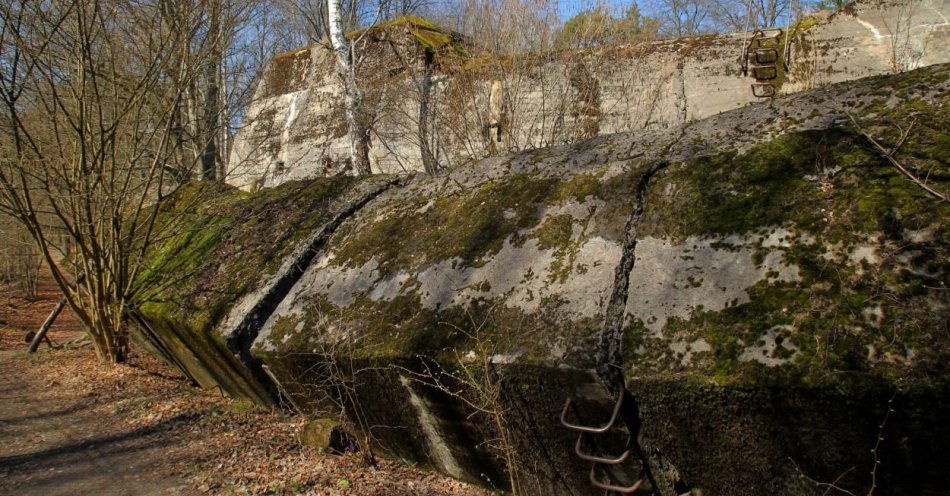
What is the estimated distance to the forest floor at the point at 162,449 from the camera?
335 cm

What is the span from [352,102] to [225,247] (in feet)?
16.9

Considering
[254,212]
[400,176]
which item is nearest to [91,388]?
[254,212]

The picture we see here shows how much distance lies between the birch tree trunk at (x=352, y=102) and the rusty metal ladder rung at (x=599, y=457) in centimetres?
751

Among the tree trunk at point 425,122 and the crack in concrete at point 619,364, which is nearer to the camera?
the crack in concrete at point 619,364

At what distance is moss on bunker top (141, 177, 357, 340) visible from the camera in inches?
166

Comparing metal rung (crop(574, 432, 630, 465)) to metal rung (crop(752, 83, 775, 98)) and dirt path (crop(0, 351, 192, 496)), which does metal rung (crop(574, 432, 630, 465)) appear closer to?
dirt path (crop(0, 351, 192, 496))

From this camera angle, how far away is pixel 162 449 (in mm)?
3986

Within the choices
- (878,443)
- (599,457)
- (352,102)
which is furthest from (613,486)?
(352,102)

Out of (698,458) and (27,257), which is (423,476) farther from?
(27,257)

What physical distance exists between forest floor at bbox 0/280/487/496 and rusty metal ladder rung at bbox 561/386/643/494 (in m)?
0.86

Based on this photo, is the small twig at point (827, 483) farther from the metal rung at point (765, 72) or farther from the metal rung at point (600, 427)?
the metal rung at point (765, 72)

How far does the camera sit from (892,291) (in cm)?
189

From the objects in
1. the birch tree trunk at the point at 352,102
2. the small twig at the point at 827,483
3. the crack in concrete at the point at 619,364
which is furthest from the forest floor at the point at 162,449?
the birch tree trunk at the point at 352,102

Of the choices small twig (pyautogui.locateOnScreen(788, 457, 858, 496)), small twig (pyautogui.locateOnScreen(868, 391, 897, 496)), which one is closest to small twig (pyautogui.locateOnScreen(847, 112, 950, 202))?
small twig (pyautogui.locateOnScreen(868, 391, 897, 496))
